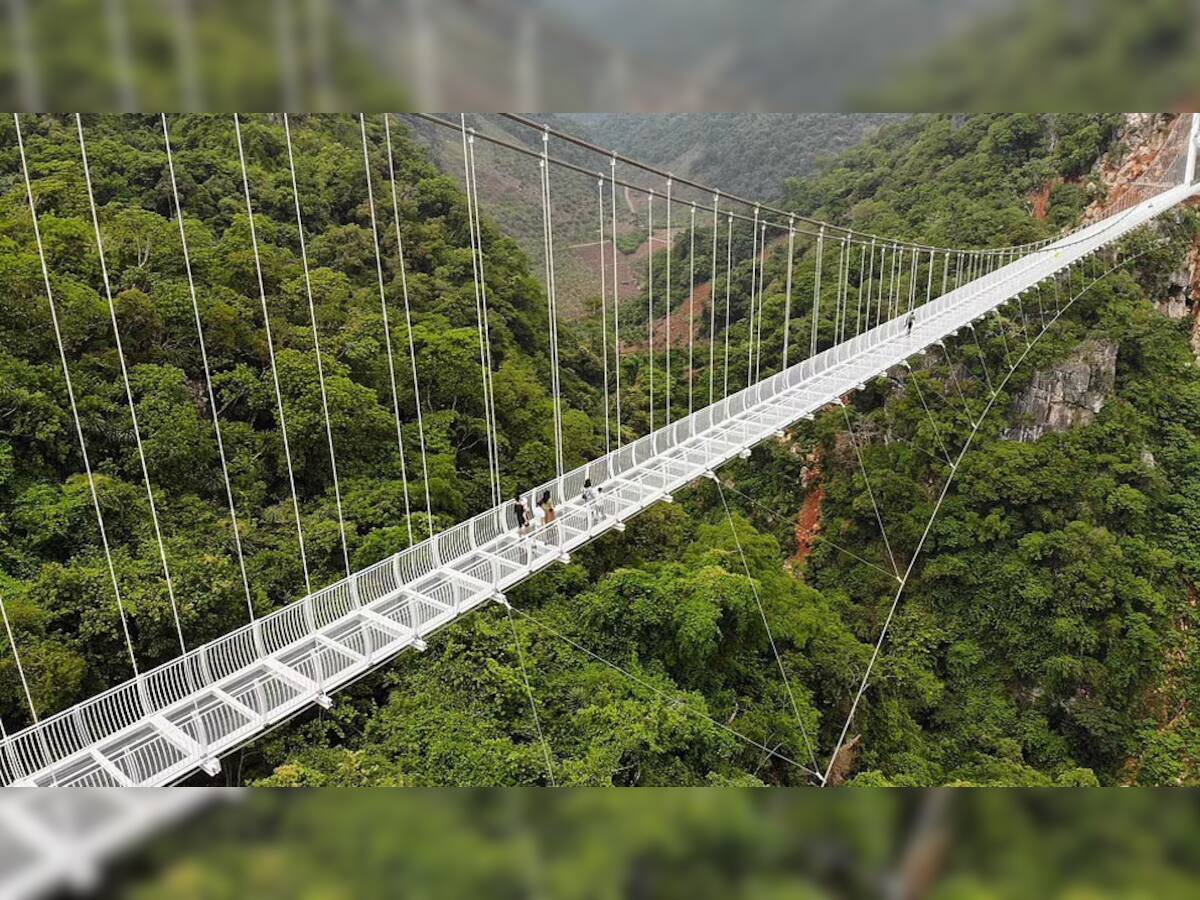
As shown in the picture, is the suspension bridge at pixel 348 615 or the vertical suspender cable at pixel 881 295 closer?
the suspension bridge at pixel 348 615

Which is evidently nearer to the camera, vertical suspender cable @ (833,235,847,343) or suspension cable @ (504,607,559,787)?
suspension cable @ (504,607,559,787)

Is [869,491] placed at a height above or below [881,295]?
below

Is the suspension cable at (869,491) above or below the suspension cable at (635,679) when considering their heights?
below

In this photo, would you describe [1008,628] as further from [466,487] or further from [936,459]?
[466,487]

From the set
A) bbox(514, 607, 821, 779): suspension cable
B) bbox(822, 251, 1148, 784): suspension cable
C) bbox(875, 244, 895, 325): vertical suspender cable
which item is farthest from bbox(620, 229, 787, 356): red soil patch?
bbox(514, 607, 821, 779): suspension cable

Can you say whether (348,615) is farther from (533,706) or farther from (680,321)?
(680,321)

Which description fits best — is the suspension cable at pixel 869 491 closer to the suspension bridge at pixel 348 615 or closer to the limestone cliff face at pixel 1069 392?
the limestone cliff face at pixel 1069 392

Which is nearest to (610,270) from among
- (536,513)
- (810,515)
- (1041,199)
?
(1041,199)

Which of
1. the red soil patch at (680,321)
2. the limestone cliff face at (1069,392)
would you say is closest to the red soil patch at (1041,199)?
the red soil patch at (680,321)

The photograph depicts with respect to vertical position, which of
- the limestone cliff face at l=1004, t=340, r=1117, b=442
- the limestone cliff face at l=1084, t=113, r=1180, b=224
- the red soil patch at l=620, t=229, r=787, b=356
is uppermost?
the limestone cliff face at l=1084, t=113, r=1180, b=224

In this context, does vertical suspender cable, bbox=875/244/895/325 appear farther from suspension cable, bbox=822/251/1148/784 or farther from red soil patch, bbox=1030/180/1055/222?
red soil patch, bbox=1030/180/1055/222
